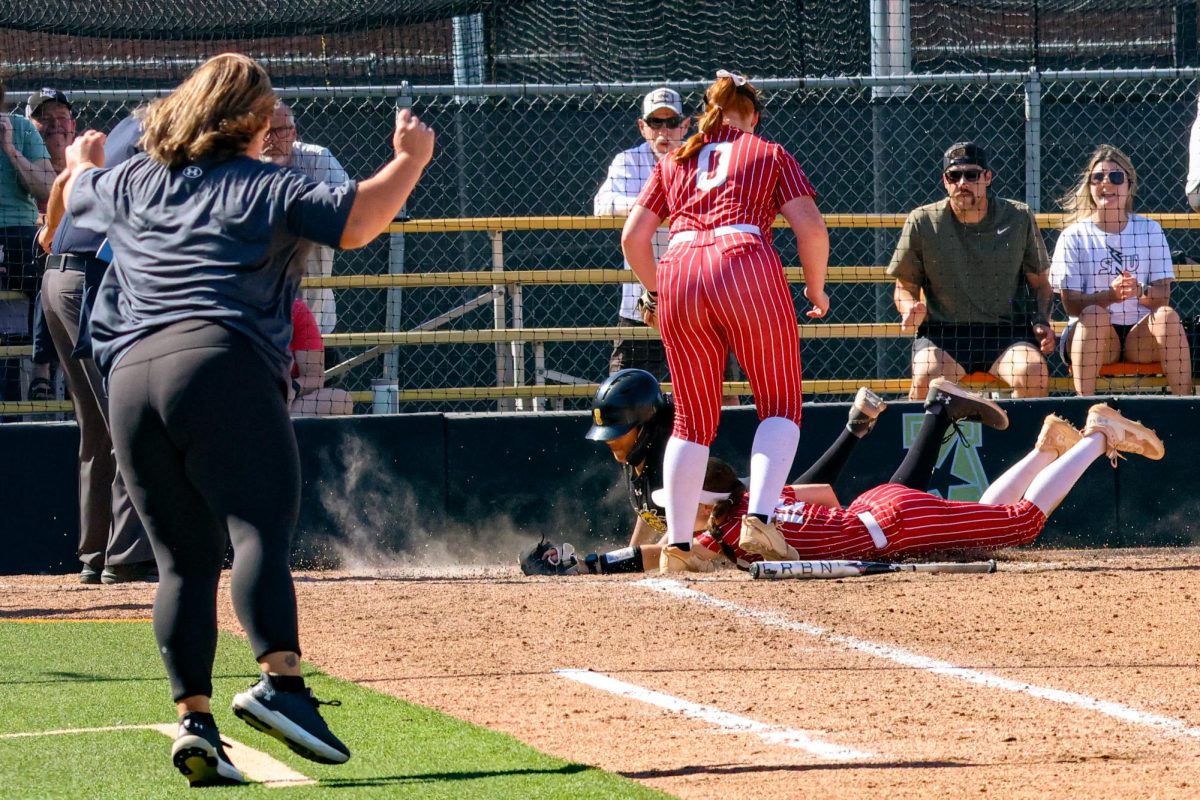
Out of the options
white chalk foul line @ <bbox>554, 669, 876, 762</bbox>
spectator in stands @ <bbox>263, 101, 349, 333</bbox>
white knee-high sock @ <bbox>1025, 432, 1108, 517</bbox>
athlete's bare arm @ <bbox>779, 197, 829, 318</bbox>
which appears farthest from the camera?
spectator in stands @ <bbox>263, 101, 349, 333</bbox>

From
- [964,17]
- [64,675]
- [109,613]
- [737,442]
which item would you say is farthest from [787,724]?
[964,17]

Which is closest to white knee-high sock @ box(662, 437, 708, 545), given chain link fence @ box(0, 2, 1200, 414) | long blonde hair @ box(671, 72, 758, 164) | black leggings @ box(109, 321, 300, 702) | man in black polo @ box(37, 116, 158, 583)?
long blonde hair @ box(671, 72, 758, 164)

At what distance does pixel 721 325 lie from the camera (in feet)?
22.1

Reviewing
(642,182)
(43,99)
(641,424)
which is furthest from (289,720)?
(43,99)

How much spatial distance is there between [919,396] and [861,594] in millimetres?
2005

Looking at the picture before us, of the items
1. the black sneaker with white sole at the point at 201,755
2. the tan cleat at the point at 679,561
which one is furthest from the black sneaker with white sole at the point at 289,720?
the tan cleat at the point at 679,561

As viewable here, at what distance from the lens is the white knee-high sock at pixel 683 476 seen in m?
6.71

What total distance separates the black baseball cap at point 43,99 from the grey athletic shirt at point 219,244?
5.19m

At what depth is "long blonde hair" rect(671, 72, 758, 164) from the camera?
6.81 metres

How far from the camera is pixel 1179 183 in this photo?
1095 centimetres

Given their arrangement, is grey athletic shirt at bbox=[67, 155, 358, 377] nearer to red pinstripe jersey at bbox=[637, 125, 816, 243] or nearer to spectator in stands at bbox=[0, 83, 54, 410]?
red pinstripe jersey at bbox=[637, 125, 816, 243]

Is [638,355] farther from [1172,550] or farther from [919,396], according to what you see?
[1172,550]

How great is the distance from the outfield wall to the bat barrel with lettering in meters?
1.11

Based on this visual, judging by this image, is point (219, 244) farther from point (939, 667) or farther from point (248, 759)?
point (939, 667)
